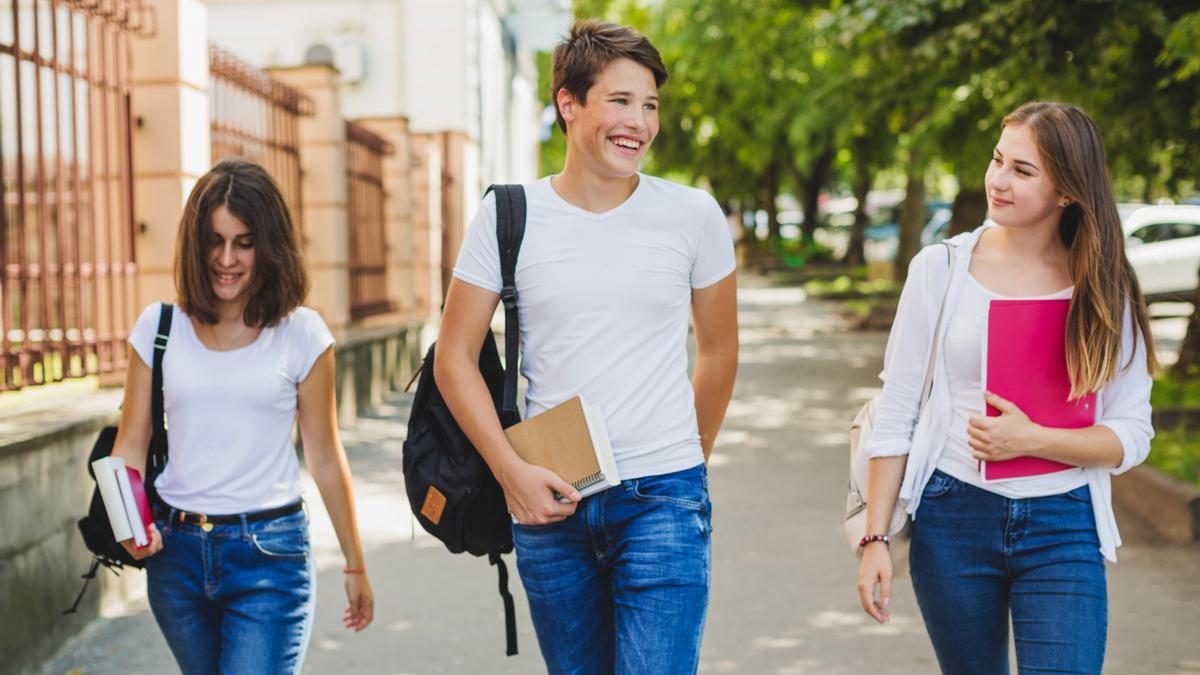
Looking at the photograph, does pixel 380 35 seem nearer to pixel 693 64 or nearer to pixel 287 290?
pixel 693 64

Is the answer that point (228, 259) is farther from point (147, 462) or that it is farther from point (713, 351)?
point (713, 351)

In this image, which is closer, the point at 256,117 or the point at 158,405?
the point at 158,405

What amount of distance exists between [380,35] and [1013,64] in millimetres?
14881

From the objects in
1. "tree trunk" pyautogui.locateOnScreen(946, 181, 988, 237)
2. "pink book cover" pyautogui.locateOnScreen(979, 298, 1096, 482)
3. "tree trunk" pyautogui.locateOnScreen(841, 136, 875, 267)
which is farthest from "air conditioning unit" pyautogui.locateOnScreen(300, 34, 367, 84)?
"pink book cover" pyautogui.locateOnScreen(979, 298, 1096, 482)

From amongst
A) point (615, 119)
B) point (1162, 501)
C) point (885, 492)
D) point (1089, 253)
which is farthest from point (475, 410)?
point (1162, 501)

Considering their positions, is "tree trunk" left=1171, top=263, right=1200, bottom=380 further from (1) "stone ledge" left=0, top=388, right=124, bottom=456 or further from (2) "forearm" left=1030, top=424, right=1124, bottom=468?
(2) "forearm" left=1030, top=424, right=1124, bottom=468

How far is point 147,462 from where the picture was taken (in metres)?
3.15

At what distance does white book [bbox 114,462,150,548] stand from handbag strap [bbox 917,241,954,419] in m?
1.77

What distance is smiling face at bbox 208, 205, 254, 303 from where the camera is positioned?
3.10 m

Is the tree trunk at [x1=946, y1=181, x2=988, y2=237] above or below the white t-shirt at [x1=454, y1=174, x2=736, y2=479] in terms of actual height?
above

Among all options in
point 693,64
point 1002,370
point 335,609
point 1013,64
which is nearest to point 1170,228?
point 693,64

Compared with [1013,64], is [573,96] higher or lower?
lower

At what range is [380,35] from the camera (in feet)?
72.3

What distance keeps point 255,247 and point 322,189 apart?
8715 millimetres
